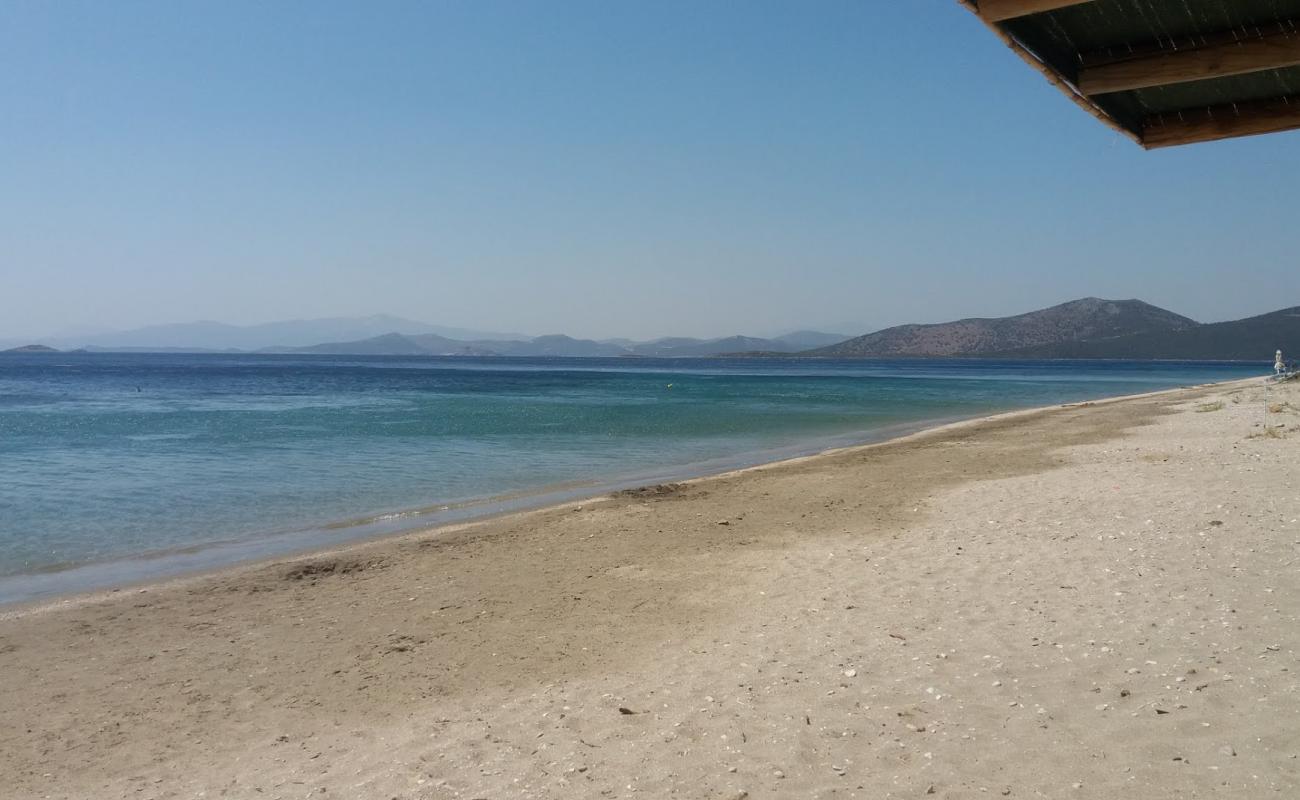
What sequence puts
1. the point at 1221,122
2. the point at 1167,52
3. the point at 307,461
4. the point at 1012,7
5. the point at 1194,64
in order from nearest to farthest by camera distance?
the point at 1012,7 → the point at 1194,64 → the point at 1167,52 → the point at 1221,122 → the point at 307,461

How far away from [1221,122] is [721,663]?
4.09 meters

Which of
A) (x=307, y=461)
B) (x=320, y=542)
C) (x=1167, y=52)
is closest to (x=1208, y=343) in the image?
(x=307, y=461)

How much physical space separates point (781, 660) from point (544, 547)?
5180 millimetres

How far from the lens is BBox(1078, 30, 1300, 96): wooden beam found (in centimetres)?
313

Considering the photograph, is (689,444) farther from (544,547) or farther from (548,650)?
(548,650)

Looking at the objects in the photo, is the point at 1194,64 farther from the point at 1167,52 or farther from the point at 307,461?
the point at 307,461

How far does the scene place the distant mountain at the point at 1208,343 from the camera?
165 m

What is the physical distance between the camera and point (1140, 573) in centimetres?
700

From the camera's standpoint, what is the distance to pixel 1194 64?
3.26 meters

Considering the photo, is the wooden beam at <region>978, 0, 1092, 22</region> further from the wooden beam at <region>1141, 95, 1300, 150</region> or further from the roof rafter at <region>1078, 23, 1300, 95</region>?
the wooden beam at <region>1141, 95, 1300, 150</region>

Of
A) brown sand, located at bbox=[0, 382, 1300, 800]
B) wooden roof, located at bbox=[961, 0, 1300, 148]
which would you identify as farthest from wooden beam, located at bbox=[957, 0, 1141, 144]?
brown sand, located at bbox=[0, 382, 1300, 800]

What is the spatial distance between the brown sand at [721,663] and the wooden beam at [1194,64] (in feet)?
9.39

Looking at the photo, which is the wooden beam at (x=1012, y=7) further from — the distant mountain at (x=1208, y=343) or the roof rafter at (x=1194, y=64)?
the distant mountain at (x=1208, y=343)

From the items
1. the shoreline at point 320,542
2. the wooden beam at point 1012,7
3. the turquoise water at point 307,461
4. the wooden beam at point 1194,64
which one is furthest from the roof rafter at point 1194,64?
the turquoise water at point 307,461
